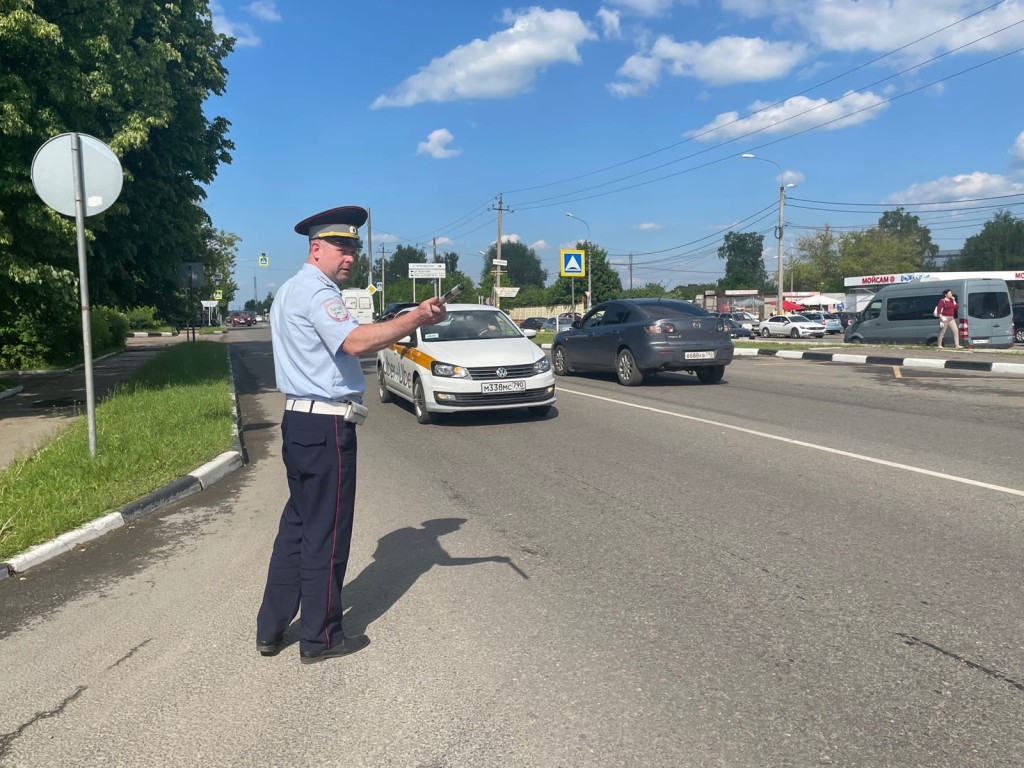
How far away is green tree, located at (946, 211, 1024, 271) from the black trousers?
326 ft

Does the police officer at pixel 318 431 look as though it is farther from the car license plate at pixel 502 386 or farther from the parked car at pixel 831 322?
the parked car at pixel 831 322

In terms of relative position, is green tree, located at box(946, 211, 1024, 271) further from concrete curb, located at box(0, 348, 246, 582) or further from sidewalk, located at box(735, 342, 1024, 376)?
concrete curb, located at box(0, 348, 246, 582)

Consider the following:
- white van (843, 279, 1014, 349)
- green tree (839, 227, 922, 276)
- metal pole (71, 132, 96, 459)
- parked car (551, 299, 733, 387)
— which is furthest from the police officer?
green tree (839, 227, 922, 276)

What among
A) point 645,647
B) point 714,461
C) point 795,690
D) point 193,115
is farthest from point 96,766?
point 193,115

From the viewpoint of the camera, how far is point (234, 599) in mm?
4277

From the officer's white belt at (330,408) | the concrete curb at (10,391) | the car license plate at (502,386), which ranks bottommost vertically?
the concrete curb at (10,391)

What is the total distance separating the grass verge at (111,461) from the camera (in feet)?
18.1

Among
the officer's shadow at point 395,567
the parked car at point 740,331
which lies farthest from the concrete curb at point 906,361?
the parked car at point 740,331

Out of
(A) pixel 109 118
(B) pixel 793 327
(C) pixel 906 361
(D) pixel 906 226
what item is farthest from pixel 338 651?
(D) pixel 906 226

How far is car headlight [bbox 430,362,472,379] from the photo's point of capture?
991 centimetres

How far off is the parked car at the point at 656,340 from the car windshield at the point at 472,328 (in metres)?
3.28

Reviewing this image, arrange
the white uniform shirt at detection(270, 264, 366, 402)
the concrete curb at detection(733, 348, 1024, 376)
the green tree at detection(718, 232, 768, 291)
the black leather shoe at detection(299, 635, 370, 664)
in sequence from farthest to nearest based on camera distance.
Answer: the green tree at detection(718, 232, 768, 291)
the concrete curb at detection(733, 348, 1024, 376)
the black leather shoe at detection(299, 635, 370, 664)
the white uniform shirt at detection(270, 264, 366, 402)

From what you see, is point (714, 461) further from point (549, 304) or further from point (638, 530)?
point (549, 304)

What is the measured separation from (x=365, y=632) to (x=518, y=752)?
1325 mm
